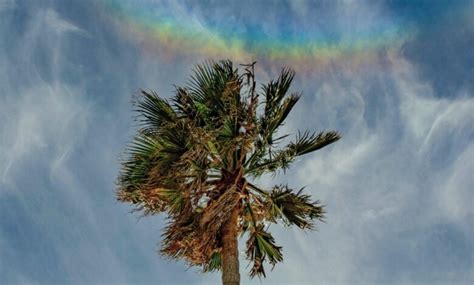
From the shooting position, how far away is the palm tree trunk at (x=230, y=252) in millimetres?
9693

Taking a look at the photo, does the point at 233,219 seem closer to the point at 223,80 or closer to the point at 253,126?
the point at 253,126

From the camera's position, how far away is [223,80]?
10.9 metres

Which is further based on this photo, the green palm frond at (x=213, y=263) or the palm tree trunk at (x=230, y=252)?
the green palm frond at (x=213, y=263)

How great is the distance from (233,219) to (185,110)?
2354mm

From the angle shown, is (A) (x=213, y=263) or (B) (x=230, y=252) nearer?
(B) (x=230, y=252)

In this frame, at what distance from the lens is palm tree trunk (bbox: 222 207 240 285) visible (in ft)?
31.8

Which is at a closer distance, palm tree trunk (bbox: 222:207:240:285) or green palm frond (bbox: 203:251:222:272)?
palm tree trunk (bbox: 222:207:240:285)

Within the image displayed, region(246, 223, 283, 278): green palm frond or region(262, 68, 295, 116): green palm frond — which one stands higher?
region(262, 68, 295, 116): green palm frond

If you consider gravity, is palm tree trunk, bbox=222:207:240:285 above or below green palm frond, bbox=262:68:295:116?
below

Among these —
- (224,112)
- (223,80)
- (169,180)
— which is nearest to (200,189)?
(169,180)

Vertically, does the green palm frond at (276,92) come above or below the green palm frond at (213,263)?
above

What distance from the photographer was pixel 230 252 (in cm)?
1002

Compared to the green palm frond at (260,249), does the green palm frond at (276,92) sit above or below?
above

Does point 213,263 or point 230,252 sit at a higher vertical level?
point 213,263
